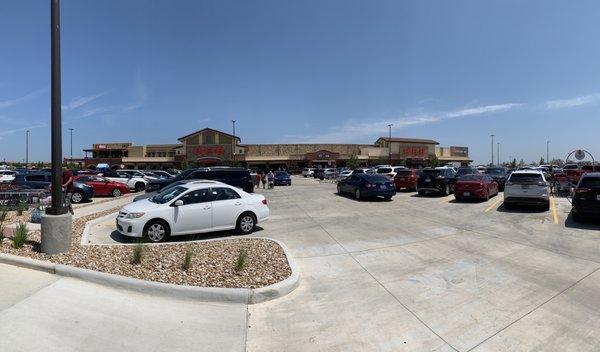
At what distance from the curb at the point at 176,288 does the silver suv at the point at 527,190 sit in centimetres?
1277

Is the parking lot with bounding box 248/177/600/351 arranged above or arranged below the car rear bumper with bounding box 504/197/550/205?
below

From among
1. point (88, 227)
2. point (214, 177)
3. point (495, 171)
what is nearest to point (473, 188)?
point (495, 171)

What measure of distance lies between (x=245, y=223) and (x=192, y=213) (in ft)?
5.17

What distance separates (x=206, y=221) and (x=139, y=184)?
71.9ft

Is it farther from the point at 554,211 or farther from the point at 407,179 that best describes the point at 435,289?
the point at 407,179

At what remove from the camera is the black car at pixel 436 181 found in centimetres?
2231

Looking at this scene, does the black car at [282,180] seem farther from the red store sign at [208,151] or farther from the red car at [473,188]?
the red store sign at [208,151]

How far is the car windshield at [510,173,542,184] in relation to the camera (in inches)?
625

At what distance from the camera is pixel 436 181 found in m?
22.4

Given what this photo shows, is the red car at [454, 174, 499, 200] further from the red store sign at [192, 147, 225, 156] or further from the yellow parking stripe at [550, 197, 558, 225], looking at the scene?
the red store sign at [192, 147, 225, 156]

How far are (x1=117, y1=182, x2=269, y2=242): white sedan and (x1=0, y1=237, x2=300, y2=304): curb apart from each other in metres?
3.46

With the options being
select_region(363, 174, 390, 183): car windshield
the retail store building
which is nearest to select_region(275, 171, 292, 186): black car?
select_region(363, 174, 390, 183): car windshield

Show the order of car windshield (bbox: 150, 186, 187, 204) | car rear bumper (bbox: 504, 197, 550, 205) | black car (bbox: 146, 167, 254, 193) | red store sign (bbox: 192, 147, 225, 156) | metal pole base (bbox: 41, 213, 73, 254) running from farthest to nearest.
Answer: red store sign (bbox: 192, 147, 225, 156)
black car (bbox: 146, 167, 254, 193)
car rear bumper (bbox: 504, 197, 550, 205)
car windshield (bbox: 150, 186, 187, 204)
metal pole base (bbox: 41, 213, 73, 254)

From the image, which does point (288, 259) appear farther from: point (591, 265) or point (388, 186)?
point (388, 186)
